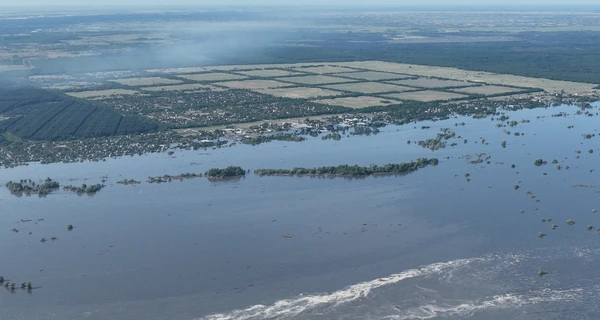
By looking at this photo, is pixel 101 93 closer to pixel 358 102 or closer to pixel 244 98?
pixel 244 98

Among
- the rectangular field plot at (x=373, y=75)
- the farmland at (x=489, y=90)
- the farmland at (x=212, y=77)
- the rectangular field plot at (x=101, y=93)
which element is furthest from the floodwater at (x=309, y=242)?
the farmland at (x=212, y=77)

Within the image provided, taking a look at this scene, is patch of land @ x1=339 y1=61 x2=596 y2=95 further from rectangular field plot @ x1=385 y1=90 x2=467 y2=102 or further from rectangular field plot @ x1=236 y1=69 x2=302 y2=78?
rectangular field plot @ x1=236 y1=69 x2=302 y2=78

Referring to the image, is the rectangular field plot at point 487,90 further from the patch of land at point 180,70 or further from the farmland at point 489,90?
the patch of land at point 180,70

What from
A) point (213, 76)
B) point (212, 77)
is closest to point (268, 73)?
point (213, 76)

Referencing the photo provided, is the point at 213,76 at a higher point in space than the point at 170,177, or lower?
higher

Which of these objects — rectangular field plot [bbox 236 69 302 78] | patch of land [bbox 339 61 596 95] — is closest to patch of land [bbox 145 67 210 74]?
rectangular field plot [bbox 236 69 302 78]

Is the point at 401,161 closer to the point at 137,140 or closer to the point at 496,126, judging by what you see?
the point at 496,126
